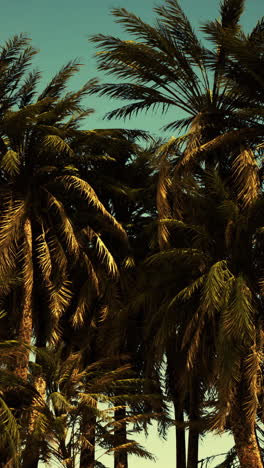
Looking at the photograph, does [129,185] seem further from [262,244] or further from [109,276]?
[262,244]

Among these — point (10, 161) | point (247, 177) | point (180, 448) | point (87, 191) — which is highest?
point (10, 161)

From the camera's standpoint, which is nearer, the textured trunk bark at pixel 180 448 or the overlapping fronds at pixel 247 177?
the overlapping fronds at pixel 247 177

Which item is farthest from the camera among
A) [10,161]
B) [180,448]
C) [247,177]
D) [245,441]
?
[180,448]

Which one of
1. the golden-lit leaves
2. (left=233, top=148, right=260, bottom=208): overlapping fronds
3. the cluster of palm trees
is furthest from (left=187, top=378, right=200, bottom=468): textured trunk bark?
the golden-lit leaves

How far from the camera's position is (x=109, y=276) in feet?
77.8

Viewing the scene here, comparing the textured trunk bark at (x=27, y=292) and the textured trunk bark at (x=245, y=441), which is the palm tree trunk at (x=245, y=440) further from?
the textured trunk bark at (x=27, y=292)

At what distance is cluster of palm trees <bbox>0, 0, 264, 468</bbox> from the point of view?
1747 cm

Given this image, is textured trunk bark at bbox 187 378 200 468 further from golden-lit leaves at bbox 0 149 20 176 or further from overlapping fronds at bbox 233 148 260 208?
golden-lit leaves at bbox 0 149 20 176

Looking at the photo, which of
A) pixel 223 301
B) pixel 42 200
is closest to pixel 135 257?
pixel 42 200

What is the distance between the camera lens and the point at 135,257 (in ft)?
84.6

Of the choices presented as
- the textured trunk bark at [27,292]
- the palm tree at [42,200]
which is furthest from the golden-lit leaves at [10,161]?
the textured trunk bark at [27,292]

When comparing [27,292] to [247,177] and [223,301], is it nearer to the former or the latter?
[223,301]

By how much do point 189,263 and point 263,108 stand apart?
184 inches

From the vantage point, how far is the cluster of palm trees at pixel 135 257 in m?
17.5
